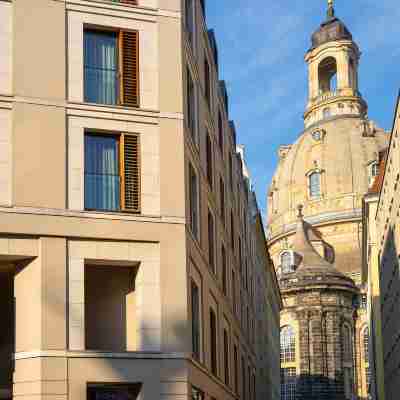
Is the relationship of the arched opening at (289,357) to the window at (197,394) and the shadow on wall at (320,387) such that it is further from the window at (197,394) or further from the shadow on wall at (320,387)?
the window at (197,394)

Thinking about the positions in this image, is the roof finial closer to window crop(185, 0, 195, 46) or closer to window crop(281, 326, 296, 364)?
window crop(281, 326, 296, 364)

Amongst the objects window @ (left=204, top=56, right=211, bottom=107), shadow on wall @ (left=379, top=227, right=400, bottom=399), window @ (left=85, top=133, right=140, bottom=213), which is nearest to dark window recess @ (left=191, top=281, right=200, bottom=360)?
window @ (left=85, top=133, right=140, bottom=213)

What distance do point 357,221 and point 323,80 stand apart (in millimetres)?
30921

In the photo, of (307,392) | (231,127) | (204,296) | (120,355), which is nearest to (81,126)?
(120,355)

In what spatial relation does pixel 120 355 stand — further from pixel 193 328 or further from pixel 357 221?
pixel 357 221

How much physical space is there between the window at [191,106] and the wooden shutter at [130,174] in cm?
298

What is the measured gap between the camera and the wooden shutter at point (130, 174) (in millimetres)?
22234

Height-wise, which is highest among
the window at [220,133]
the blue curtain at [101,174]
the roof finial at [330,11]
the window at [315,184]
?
the roof finial at [330,11]

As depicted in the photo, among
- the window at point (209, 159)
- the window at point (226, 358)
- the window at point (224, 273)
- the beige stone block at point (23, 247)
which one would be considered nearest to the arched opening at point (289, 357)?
the window at point (224, 273)

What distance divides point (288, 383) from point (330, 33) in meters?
58.7

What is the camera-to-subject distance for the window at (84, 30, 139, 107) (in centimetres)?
2277

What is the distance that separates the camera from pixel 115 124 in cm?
2252

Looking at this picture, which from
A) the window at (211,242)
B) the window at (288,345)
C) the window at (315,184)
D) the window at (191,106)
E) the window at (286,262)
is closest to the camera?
the window at (191,106)

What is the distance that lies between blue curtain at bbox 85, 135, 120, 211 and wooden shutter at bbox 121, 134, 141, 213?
18 centimetres
